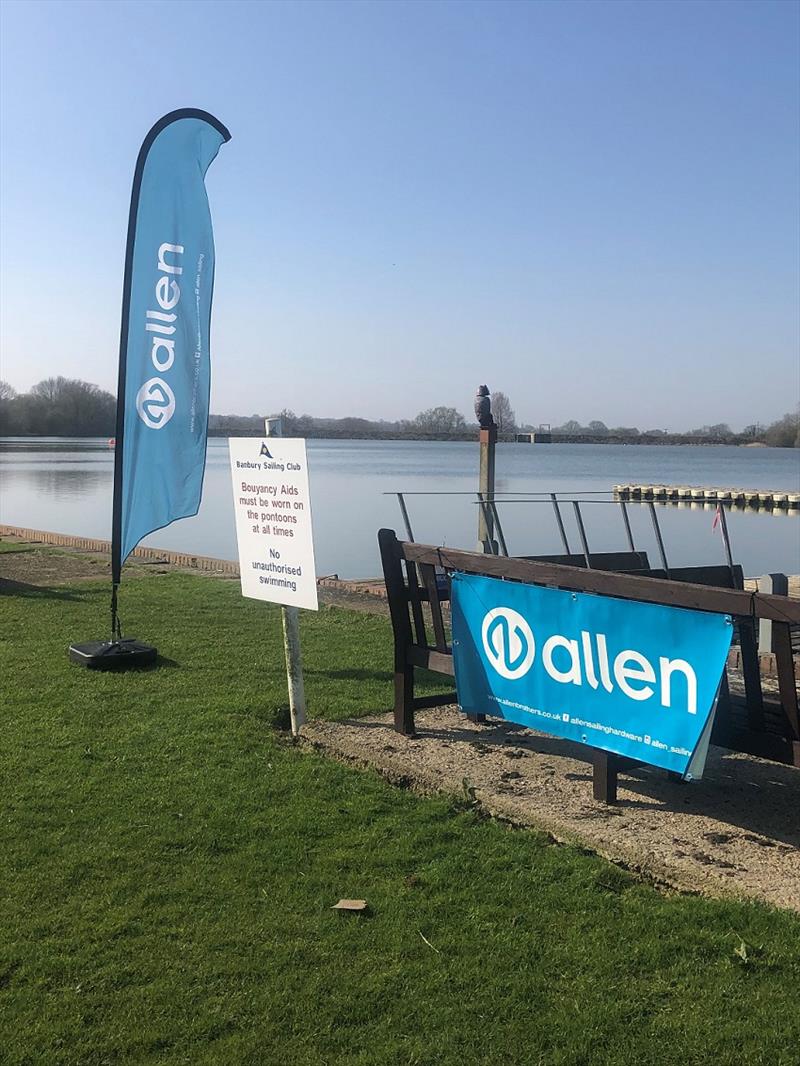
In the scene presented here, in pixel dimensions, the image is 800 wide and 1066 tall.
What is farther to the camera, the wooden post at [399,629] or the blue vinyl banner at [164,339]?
the blue vinyl banner at [164,339]

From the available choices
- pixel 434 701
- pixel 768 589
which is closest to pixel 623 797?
pixel 434 701

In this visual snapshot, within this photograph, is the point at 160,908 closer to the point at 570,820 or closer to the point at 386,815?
the point at 386,815

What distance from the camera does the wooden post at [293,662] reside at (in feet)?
19.2

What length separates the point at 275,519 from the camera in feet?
19.3

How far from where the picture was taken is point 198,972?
315 cm

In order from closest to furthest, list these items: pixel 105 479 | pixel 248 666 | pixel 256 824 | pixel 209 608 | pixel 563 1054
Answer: pixel 563 1054 → pixel 256 824 → pixel 248 666 → pixel 209 608 → pixel 105 479

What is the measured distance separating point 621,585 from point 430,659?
1.59m

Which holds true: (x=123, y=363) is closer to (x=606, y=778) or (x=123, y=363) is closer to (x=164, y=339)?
(x=164, y=339)

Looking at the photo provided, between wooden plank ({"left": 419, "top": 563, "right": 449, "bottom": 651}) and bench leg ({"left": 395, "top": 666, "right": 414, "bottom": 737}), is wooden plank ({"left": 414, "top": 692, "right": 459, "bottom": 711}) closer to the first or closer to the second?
bench leg ({"left": 395, "top": 666, "right": 414, "bottom": 737})

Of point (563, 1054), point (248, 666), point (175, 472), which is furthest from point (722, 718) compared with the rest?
point (175, 472)

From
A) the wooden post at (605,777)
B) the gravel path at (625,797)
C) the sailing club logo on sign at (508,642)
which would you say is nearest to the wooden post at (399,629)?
the gravel path at (625,797)

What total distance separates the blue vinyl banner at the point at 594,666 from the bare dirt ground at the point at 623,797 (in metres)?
0.32

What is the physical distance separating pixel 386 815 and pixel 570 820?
822 millimetres

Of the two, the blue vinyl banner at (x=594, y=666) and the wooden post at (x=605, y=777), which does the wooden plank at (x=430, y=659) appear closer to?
the blue vinyl banner at (x=594, y=666)
